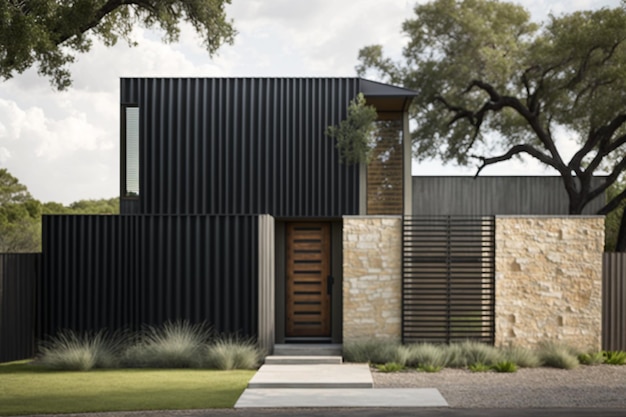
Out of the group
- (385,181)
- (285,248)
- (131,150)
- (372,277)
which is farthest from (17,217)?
(372,277)

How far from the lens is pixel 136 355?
14531mm

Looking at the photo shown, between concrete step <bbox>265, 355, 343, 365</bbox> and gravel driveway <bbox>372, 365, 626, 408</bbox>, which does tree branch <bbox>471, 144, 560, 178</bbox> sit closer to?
gravel driveway <bbox>372, 365, 626, 408</bbox>

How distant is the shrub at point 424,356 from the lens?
14.5 meters

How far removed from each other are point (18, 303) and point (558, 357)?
32.2 feet

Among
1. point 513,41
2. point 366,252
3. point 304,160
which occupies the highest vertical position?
point 513,41

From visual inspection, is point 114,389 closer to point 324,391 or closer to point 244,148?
point 324,391

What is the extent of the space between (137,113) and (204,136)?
1.64m

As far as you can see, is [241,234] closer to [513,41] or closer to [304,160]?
[304,160]

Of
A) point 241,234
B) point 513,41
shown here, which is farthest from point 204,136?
point 513,41

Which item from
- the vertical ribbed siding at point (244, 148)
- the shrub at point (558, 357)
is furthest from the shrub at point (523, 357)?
the vertical ribbed siding at point (244, 148)

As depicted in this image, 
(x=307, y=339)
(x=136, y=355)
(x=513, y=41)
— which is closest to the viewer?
(x=136, y=355)

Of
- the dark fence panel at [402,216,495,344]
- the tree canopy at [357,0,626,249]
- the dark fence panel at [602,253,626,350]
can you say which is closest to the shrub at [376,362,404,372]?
the dark fence panel at [402,216,495,344]

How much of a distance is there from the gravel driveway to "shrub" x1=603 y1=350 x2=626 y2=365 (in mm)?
249

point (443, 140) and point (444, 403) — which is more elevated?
point (443, 140)
